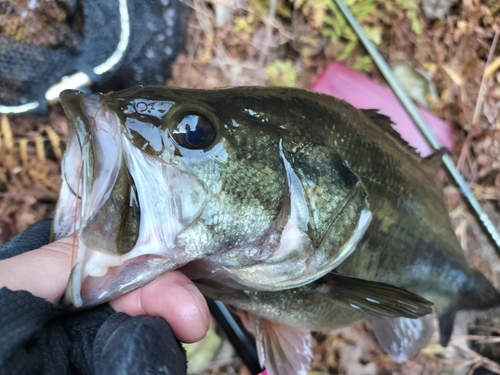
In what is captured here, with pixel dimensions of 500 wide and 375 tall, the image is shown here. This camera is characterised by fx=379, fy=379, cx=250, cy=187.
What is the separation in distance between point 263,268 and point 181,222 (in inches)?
10.7

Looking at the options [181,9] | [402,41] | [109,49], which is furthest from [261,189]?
[402,41]

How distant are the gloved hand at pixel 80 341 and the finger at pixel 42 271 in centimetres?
1

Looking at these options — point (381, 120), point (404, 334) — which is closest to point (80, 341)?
point (381, 120)

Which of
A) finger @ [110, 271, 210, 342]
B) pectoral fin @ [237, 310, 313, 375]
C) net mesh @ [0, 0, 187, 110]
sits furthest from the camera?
net mesh @ [0, 0, 187, 110]

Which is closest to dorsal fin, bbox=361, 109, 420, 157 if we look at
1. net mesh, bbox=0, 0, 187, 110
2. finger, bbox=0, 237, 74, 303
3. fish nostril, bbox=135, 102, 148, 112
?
fish nostril, bbox=135, 102, 148, 112

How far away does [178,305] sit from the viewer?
3.19 ft

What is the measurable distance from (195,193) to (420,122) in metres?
1.87

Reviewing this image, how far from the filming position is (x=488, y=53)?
2576 mm

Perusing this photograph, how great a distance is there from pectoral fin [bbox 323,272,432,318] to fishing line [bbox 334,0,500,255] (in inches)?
52.6

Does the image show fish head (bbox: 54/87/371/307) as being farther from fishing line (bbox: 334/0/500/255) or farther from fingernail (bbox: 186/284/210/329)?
fishing line (bbox: 334/0/500/255)

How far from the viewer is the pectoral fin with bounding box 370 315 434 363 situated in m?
1.84

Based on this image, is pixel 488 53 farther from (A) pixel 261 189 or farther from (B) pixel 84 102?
(B) pixel 84 102

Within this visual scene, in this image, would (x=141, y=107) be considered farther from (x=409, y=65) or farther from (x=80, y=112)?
(x=409, y=65)

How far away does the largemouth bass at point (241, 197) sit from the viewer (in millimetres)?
841
